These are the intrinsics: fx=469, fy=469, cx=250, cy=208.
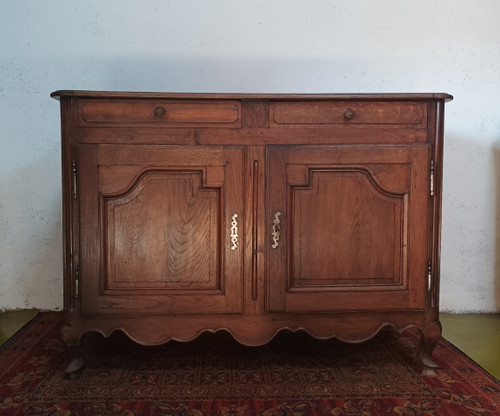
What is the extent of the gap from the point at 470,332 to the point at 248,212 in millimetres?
1128

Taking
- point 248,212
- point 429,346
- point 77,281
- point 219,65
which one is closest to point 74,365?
point 77,281

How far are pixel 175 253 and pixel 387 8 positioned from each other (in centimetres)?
144

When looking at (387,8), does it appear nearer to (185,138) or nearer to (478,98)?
(478,98)

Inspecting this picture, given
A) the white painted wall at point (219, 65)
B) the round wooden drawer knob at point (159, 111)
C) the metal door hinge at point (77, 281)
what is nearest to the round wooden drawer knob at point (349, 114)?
the round wooden drawer knob at point (159, 111)

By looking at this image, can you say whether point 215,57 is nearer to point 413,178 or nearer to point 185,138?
point 185,138

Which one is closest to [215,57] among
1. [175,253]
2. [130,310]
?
[175,253]

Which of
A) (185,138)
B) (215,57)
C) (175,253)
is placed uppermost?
(215,57)

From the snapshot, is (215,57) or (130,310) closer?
(130,310)

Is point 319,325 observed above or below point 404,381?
above

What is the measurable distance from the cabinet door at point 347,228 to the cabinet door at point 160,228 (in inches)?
5.2

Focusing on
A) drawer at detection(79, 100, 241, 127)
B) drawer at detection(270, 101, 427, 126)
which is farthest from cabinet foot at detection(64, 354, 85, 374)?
drawer at detection(270, 101, 427, 126)

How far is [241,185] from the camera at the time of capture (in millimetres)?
1426

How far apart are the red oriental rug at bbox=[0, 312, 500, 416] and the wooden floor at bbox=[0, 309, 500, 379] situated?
68 millimetres

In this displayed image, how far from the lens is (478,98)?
2.08 meters
